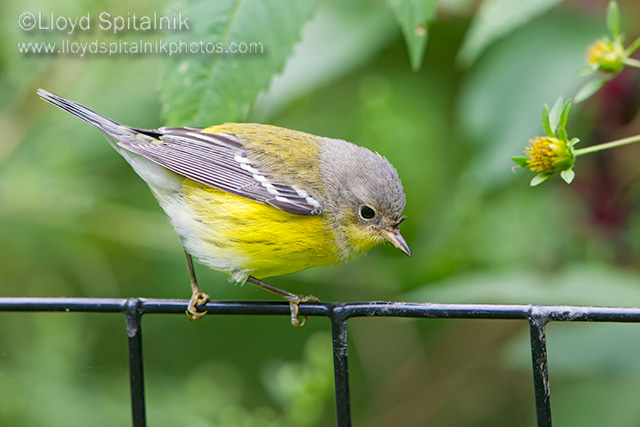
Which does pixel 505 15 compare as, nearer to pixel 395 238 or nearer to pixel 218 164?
pixel 395 238

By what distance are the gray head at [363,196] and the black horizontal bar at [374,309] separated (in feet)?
2.97

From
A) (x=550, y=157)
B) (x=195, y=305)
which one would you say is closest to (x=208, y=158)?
(x=195, y=305)

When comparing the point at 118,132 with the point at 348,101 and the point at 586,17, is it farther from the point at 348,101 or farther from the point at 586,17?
the point at 586,17

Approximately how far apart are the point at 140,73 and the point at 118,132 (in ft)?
2.25

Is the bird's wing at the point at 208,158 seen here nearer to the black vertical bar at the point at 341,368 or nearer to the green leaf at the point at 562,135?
the black vertical bar at the point at 341,368

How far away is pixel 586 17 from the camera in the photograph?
2652 millimetres

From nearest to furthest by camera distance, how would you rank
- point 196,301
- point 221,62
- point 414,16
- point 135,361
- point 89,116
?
point 414,16 < point 135,361 < point 221,62 < point 196,301 < point 89,116

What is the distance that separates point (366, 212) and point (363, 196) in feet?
0.20

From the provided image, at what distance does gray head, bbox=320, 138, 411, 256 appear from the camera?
8.70 ft

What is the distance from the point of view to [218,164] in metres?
2.68

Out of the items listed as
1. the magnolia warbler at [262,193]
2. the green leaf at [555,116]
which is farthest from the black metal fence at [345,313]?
the magnolia warbler at [262,193]

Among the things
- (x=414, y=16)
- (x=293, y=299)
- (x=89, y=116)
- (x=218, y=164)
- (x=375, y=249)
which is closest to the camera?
(x=414, y=16)

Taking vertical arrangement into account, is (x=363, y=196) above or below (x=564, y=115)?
above

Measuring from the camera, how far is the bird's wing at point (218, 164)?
2562mm
